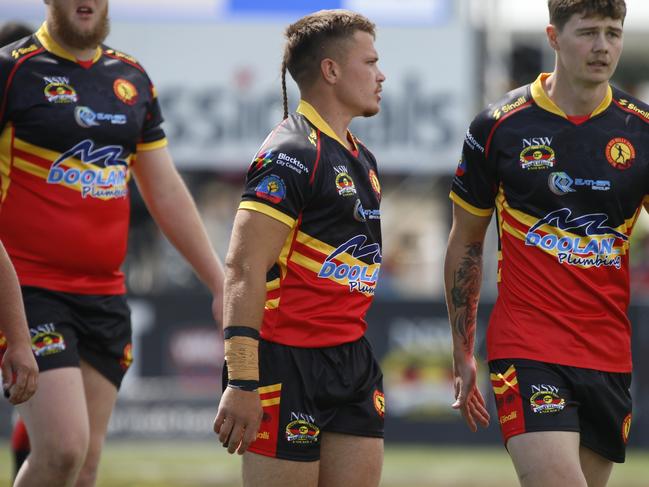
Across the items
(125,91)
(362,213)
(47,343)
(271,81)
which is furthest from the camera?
(271,81)

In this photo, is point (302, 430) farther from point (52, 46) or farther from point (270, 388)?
point (52, 46)

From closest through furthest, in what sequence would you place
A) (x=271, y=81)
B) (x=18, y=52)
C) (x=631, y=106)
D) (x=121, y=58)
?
(x=631, y=106) → (x=18, y=52) → (x=121, y=58) → (x=271, y=81)

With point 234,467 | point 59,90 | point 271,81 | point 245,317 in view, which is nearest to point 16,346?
point 245,317

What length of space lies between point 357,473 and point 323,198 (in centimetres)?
106

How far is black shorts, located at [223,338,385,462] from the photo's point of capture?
15.6 ft

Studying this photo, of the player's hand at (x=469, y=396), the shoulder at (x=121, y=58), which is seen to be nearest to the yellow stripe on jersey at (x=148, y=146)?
the shoulder at (x=121, y=58)

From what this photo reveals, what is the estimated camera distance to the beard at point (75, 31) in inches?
222

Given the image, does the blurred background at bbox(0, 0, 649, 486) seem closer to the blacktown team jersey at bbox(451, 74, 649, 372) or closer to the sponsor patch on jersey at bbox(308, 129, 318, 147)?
the blacktown team jersey at bbox(451, 74, 649, 372)

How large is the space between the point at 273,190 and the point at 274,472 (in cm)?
106

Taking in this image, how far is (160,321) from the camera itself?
12.1 metres

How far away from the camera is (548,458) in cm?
487

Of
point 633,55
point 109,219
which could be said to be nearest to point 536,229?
point 109,219

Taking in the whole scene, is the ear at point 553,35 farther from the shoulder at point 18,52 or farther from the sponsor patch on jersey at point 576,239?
the shoulder at point 18,52

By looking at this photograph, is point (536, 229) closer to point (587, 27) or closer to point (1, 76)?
point (587, 27)
